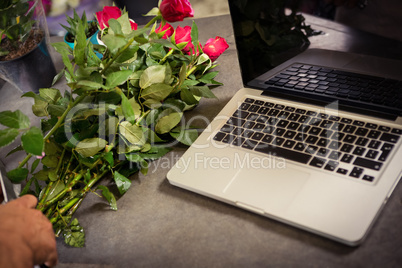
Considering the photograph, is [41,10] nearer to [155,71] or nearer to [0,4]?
[0,4]

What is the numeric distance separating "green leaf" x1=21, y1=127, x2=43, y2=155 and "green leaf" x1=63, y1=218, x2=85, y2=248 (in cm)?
16

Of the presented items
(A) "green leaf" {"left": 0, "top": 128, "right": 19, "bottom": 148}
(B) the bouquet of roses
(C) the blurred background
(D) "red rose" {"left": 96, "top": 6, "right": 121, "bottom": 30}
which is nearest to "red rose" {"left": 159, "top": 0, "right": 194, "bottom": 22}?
(B) the bouquet of roses

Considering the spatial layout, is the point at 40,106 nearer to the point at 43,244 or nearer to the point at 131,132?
the point at 131,132

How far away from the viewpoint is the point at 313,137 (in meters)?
0.71

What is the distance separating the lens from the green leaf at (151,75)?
2.51 ft

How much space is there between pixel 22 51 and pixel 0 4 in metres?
0.11

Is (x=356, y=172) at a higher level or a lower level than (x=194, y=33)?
lower

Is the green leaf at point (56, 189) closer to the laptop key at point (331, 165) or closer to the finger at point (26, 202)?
the finger at point (26, 202)

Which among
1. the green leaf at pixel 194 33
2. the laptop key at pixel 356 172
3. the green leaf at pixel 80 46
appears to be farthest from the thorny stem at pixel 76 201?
the laptop key at pixel 356 172

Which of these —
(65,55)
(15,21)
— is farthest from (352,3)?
(15,21)

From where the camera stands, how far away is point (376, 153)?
649 millimetres

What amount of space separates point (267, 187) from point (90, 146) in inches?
12.5

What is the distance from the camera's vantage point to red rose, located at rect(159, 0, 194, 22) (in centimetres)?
69

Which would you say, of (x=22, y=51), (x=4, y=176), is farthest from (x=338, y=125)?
(x=22, y=51)
